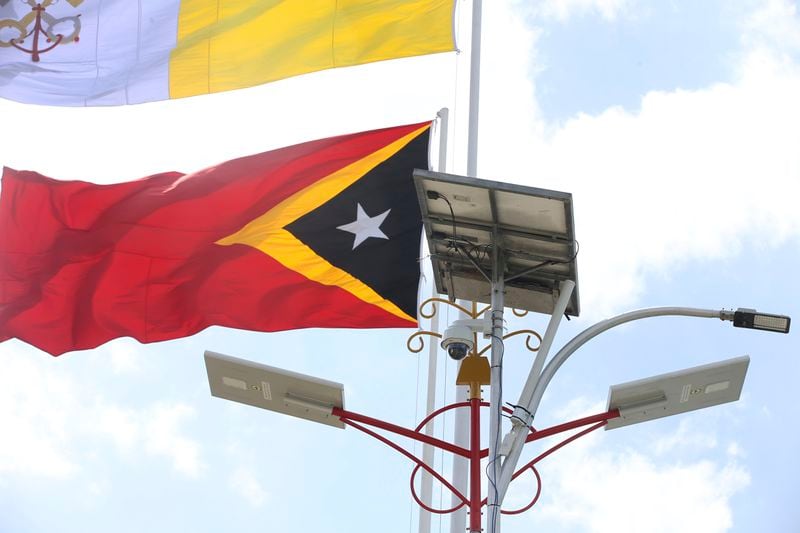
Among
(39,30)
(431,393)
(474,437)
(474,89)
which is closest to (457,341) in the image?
(474,437)

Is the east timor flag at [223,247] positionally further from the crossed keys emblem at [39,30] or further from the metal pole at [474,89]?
the crossed keys emblem at [39,30]

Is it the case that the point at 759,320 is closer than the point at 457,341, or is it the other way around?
the point at 759,320

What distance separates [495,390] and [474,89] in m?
8.42

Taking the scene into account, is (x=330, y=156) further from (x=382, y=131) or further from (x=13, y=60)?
(x=13, y=60)

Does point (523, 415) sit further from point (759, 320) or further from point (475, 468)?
point (759, 320)

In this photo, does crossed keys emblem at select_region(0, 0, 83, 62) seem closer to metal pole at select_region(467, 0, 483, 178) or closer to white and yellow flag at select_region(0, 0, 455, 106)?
white and yellow flag at select_region(0, 0, 455, 106)

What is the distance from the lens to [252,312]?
15.2m

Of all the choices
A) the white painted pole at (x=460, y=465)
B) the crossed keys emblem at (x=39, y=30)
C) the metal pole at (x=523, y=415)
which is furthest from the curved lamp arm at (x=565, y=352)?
the crossed keys emblem at (x=39, y=30)

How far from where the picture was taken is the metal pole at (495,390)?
26.2 feet

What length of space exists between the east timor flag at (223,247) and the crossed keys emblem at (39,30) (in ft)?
8.72

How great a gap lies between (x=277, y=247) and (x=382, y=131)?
7.56 ft

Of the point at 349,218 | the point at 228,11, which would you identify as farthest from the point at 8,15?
the point at 349,218

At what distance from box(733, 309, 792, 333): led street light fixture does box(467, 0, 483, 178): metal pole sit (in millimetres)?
6403

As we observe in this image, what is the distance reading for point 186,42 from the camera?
1772 cm
